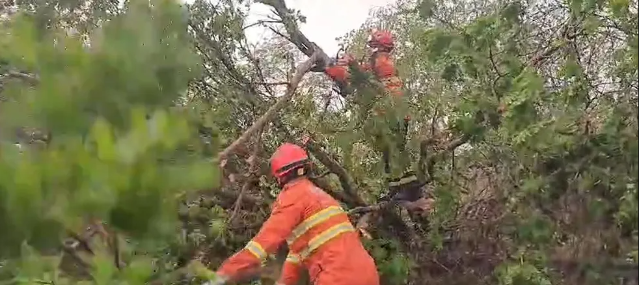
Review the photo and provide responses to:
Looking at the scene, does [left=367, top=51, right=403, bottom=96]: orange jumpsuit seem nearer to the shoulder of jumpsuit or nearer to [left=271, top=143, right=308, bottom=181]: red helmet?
[left=271, top=143, right=308, bottom=181]: red helmet

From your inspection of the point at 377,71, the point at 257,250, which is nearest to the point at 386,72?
the point at 377,71

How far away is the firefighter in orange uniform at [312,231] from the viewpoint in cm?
391

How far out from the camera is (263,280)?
13.3 ft

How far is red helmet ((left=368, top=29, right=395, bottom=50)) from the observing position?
18.1ft

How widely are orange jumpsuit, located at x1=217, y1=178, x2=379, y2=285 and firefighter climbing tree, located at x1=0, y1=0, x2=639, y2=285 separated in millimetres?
330

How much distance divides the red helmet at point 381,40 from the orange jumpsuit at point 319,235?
1.77 m

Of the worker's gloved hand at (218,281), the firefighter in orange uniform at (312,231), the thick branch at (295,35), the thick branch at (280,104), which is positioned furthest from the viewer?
the thick branch at (295,35)

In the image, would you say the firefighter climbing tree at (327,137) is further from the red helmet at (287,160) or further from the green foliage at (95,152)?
the red helmet at (287,160)

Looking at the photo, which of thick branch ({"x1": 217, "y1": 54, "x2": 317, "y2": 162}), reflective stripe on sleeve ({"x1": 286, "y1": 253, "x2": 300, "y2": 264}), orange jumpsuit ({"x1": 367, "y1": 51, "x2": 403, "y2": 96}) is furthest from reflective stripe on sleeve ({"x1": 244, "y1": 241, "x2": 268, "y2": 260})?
orange jumpsuit ({"x1": 367, "y1": 51, "x2": 403, "y2": 96})

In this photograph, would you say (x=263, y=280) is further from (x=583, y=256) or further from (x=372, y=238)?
(x=583, y=256)

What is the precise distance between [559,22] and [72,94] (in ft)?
11.2

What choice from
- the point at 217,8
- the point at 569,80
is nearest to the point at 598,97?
the point at 569,80

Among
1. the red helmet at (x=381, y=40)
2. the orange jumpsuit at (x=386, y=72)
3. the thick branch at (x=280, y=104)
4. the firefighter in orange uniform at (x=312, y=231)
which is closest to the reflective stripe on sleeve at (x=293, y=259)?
the firefighter in orange uniform at (x=312, y=231)

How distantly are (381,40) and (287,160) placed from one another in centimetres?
179
